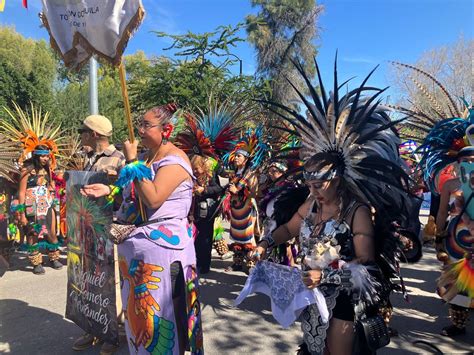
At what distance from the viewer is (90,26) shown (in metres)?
2.44

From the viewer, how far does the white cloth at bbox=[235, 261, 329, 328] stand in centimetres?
209

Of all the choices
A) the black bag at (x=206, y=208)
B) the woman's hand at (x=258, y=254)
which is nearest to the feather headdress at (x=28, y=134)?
the black bag at (x=206, y=208)

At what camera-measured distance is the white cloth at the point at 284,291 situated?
6.85ft

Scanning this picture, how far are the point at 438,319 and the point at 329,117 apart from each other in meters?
3.26

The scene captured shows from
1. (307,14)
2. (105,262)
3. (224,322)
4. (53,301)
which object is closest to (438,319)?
(224,322)

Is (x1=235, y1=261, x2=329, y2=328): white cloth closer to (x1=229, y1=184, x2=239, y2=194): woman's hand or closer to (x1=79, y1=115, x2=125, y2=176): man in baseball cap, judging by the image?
(x1=79, y1=115, x2=125, y2=176): man in baseball cap

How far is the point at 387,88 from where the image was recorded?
233 cm

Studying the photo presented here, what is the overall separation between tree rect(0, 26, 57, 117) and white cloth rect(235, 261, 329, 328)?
16783mm

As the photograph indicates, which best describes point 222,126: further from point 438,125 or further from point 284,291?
point 284,291

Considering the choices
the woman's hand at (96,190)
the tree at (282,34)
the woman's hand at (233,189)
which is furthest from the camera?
the tree at (282,34)

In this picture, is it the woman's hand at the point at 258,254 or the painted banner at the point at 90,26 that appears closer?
the painted banner at the point at 90,26

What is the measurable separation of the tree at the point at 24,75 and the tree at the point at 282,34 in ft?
47.5

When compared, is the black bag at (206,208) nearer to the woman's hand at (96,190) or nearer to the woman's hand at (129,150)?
the woman's hand at (96,190)

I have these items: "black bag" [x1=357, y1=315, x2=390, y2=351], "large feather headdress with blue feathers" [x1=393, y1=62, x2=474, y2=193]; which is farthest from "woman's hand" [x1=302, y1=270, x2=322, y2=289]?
"large feather headdress with blue feathers" [x1=393, y1=62, x2=474, y2=193]
